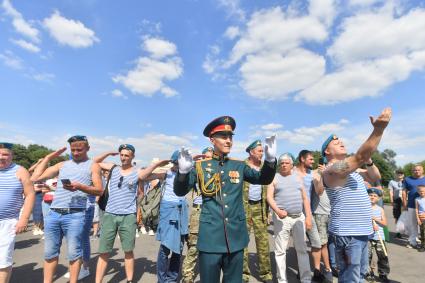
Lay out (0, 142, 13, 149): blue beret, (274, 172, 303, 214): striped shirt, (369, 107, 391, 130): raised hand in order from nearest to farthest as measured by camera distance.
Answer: (369, 107, 391, 130): raised hand < (0, 142, 13, 149): blue beret < (274, 172, 303, 214): striped shirt

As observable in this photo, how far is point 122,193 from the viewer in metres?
5.11

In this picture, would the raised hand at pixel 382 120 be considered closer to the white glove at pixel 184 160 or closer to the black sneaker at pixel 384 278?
the white glove at pixel 184 160

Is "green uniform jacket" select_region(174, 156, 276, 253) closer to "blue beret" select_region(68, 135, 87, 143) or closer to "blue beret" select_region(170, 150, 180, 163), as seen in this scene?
"blue beret" select_region(170, 150, 180, 163)

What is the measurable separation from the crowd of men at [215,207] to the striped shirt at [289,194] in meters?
0.02

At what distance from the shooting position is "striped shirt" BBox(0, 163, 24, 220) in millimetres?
4039

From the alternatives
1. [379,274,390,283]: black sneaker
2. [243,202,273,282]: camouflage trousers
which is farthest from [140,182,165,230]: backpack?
[379,274,390,283]: black sneaker

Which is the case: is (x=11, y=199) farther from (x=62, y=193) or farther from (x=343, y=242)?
(x=343, y=242)

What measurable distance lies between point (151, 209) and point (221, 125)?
299cm

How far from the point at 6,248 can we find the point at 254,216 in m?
4.02

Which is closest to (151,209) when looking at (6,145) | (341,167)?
(6,145)

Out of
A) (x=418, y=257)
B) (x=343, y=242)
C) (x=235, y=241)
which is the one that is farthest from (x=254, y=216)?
(x=418, y=257)

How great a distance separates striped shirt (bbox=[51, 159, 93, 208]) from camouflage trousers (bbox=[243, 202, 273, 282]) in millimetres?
2945

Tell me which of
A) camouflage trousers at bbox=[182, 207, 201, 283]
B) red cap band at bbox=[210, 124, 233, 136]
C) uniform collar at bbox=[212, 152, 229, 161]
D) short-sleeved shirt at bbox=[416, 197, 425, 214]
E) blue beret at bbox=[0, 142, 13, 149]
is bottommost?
camouflage trousers at bbox=[182, 207, 201, 283]

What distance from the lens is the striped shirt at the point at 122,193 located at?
506 cm
